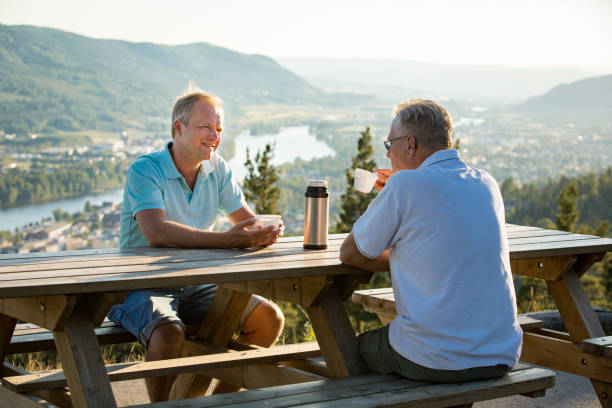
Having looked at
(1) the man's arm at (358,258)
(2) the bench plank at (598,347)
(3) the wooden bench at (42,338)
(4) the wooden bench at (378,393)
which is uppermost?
(1) the man's arm at (358,258)

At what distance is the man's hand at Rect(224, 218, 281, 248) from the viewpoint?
2.41 metres

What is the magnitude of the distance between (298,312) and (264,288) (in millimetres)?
19248

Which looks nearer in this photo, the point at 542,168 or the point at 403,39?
the point at 542,168

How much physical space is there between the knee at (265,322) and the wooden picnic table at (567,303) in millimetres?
479

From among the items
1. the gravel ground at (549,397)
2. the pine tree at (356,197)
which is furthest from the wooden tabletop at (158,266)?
the pine tree at (356,197)

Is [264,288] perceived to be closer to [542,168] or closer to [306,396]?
[306,396]

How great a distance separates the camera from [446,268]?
187 cm

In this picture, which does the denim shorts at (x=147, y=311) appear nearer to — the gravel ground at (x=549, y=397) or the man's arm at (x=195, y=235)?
the man's arm at (x=195, y=235)

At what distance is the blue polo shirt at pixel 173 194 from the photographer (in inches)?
101

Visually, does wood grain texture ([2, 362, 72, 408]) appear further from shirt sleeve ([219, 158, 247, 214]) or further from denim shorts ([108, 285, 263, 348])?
shirt sleeve ([219, 158, 247, 214])

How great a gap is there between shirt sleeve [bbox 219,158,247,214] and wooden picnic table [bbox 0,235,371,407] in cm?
40

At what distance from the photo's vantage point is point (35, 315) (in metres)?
1.95

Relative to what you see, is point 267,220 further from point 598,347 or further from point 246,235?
point 598,347

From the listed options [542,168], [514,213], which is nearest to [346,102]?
[542,168]
